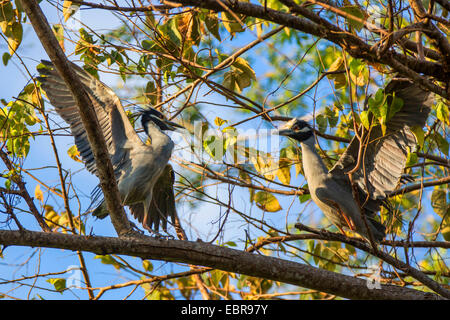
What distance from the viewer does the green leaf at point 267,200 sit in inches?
156

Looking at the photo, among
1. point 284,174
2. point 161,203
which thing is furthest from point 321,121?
point 161,203

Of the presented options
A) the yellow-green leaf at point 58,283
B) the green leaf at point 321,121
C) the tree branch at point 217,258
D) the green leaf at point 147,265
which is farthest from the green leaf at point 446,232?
the yellow-green leaf at point 58,283

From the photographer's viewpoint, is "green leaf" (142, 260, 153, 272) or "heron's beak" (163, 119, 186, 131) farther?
"green leaf" (142, 260, 153, 272)

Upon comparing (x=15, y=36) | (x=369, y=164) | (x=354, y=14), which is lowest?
(x=369, y=164)

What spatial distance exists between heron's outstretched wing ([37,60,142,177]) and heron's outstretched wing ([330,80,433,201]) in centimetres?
175

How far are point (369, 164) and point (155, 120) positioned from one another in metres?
1.88

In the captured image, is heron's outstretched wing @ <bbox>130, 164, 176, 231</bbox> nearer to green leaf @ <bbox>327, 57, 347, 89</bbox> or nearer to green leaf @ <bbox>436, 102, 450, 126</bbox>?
green leaf @ <bbox>327, 57, 347, 89</bbox>

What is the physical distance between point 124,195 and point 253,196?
1040 millimetres

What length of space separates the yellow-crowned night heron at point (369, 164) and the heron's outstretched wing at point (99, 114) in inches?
52.3

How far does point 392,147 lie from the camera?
3.68 metres

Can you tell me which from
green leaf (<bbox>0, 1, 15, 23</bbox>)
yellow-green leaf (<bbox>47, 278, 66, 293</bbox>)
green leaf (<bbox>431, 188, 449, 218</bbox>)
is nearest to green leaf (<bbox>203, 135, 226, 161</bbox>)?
yellow-green leaf (<bbox>47, 278, 66, 293</bbox>)

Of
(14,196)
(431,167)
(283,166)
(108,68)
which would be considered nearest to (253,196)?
(283,166)

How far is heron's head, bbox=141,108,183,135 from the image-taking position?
4352mm

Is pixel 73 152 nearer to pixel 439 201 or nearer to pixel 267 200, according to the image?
pixel 267 200
